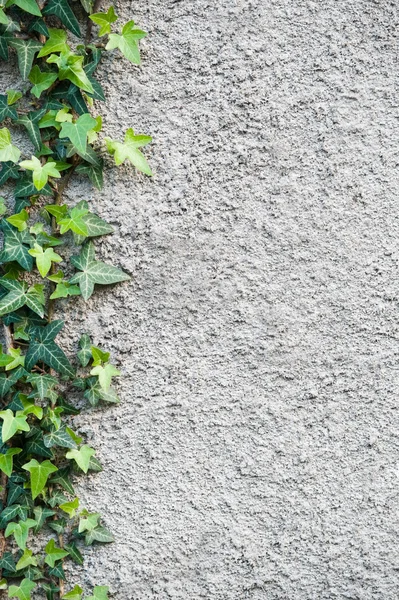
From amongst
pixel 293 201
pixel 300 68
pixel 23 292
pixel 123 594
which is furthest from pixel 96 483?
pixel 300 68

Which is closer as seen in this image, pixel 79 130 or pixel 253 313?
pixel 79 130

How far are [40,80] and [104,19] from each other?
0.72 feet

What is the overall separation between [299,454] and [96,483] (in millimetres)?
546

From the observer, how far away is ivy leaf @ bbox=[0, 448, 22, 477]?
139 cm

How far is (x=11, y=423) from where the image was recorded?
4.50 feet

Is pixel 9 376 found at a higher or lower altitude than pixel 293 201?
lower

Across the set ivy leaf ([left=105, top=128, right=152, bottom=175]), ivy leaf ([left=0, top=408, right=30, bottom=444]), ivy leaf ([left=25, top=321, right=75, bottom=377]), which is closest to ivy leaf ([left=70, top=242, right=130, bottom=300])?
ivy leaf ([left=25, top=321, right=75, bottom=377])

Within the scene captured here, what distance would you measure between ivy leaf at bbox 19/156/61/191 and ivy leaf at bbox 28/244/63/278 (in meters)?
0.15

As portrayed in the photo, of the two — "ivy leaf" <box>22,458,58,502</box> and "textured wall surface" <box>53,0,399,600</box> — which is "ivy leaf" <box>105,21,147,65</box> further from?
"ivy leaf" <box>22,458,58,502</box>

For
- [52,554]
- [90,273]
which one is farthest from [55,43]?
[52,554]

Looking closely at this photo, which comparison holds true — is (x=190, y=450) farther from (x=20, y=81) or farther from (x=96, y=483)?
(x=20, y=81)

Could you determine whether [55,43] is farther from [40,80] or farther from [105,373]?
[105,373]

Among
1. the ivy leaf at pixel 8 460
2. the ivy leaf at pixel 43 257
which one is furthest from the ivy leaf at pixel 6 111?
the ivy leaf at pixel 8 460

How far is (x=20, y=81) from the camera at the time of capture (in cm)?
146
